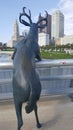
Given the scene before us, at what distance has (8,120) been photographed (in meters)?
4.27

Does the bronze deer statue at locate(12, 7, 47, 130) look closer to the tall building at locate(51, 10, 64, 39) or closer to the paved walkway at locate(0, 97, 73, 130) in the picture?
the paved walkway at locate(0, 97, 73, 130)

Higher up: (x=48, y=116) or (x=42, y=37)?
(x=48, y=116)

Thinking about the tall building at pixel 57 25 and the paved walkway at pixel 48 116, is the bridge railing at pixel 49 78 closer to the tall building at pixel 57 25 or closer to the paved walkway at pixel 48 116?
the paved walkway at pixel 48 116

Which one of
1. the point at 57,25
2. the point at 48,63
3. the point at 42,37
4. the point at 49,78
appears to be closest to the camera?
the point at 48,63

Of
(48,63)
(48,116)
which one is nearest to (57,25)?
(48,63)

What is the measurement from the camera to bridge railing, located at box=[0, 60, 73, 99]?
190 inches

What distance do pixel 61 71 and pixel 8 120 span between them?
236 cm

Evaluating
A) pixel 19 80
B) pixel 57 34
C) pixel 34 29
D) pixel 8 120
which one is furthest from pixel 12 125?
pixel 57 34

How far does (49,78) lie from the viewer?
5.34 metres

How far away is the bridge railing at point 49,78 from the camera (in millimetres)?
4826

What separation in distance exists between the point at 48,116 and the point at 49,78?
1.02 meters

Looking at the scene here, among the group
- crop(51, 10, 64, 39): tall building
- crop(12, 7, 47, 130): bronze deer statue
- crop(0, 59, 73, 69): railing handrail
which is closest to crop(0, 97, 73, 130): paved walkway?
crop(12, 7, 47, 130): bronze deer statue

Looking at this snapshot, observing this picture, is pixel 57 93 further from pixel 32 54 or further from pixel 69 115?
pixel 32 54

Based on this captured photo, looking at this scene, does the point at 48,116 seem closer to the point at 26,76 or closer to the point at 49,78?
the point at 49,78
